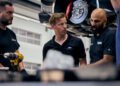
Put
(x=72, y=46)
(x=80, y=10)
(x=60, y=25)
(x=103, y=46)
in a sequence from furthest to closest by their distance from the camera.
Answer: (x=80, y=10)
(x=60, y=25)
(x=72, y=46)
(x=103, y=46)

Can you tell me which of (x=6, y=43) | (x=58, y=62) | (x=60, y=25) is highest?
(x=58, y=62)

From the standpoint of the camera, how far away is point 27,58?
22.1ft

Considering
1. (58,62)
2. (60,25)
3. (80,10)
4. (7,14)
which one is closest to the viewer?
(58,62)

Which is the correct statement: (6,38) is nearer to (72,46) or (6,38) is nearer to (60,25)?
(60,25)

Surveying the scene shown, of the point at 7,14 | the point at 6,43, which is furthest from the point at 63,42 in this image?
the point at 7,14

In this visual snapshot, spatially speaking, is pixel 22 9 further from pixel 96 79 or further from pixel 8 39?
pixel 96 79

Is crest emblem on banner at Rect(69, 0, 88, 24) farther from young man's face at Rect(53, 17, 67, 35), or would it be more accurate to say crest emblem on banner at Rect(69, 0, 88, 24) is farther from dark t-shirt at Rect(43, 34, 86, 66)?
dark t-shirt at Rect(43, 34, 86, 66)

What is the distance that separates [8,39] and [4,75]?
7.21 ft

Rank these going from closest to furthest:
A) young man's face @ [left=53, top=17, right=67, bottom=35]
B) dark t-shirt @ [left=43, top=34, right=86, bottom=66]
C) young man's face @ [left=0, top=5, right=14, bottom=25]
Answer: dark t-shirt @ [left=43, top=34, right=86, bottom=66], young man's face @ [left=53, top=17, right=67, bottom=35], young man's face @ [left=0, top=5, right=14, bottom=25]

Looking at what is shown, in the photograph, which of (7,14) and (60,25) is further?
(7,14)

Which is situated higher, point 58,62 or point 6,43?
point 58,62

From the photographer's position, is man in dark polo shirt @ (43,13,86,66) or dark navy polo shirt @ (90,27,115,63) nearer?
dark navy polo shirt @ (90,27,115,63)

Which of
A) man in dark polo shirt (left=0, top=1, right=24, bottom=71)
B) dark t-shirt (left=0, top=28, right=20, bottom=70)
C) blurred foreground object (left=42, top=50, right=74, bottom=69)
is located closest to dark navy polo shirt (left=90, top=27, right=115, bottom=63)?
man in dark polo shirt (left=0, top=1, right=24, bottom=71)

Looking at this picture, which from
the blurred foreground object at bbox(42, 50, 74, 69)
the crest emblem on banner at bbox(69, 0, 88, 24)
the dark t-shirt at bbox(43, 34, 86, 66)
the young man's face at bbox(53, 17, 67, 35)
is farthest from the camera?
the crest emblem on banner at bbox(69, 0, 88, 24)
